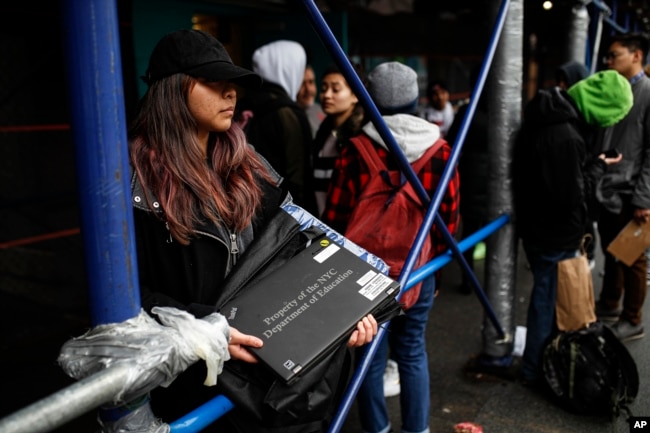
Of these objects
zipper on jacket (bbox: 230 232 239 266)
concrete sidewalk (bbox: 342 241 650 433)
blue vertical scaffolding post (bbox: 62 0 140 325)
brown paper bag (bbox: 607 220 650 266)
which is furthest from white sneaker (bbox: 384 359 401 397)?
blue vertical scaffolding post (bbox: 62 0 140 325)

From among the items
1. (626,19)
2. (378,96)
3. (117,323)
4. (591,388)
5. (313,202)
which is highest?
(626,19)

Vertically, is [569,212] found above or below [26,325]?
above

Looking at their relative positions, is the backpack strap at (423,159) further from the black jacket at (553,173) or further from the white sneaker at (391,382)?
the white sneaker at (391,382)

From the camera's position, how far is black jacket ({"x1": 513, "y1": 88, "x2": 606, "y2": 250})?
284cm

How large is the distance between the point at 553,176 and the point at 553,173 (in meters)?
0.01

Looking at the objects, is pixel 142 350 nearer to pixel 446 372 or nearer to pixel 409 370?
pixel 409 370

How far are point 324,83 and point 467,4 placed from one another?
3.58 meters

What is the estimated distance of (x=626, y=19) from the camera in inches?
309

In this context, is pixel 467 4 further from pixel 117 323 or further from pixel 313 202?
pixel 117 323

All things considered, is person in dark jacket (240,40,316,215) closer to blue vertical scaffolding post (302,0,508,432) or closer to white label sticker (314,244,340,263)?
blue vertical scaffolding post (302,0,508,432)

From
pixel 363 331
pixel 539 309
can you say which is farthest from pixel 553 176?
pixel 363 331

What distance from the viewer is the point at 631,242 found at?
370 cm

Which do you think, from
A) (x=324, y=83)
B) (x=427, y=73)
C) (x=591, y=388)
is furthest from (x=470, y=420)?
(x=427, y=73)

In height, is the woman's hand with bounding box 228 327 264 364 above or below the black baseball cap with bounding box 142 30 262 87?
below
